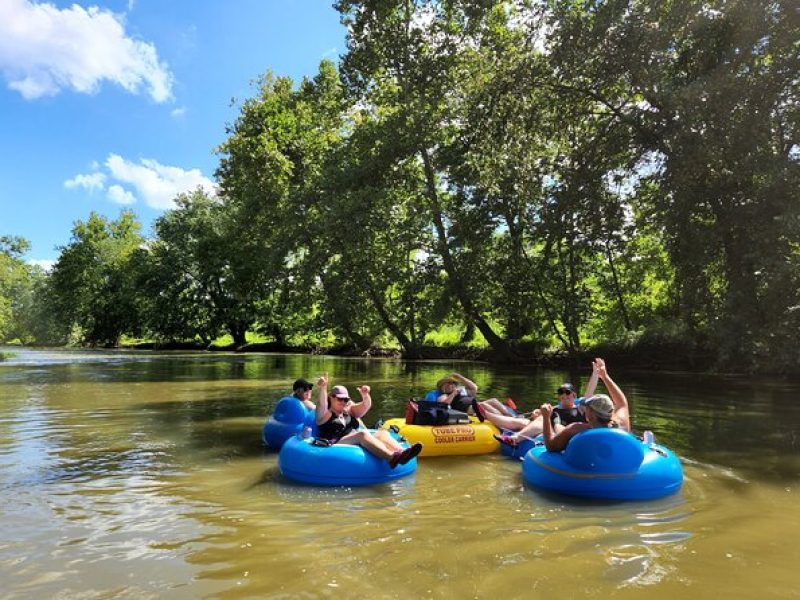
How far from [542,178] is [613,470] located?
55.7 ft

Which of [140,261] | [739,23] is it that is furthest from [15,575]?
[140,261]

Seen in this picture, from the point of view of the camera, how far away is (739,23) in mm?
14922

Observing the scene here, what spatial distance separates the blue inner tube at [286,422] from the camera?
8195 millimetres

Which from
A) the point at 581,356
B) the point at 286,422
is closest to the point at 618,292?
the point at 581,356

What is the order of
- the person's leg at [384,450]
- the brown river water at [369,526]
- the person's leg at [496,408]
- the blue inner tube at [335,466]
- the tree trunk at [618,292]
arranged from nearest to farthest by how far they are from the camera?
the brown river water at [369,526]
the blue inner tube at [335,466]
the person's leg at [384,450]
the person's leg at [496,408]
the tree trunk at [618,292]

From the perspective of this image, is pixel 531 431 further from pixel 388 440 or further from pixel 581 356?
pixel 581 356

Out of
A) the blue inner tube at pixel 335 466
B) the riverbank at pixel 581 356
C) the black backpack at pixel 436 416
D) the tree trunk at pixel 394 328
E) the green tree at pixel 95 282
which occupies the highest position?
the green tree at pixel 95 282

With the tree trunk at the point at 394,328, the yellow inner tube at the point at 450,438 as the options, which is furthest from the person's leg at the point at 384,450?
the tree trunk at the point at 394,328

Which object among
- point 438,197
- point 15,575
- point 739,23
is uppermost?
point 739,23

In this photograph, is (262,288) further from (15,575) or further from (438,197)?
(15,575)

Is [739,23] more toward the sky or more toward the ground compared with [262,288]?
more toward the sky

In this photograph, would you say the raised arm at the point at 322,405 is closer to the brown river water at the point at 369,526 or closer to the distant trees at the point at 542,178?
the brown river water at the point at 369,526

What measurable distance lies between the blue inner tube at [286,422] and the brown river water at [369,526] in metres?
0.27

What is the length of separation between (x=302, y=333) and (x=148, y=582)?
3684cm
